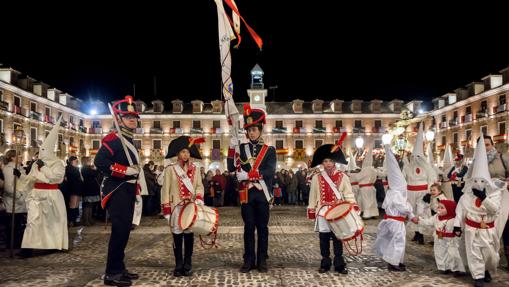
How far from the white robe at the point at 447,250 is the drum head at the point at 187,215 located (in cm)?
401

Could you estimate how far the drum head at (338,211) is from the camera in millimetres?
6069

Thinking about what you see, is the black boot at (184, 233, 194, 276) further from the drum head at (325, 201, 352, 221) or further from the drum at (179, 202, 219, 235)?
the drum head at (325, 201, 352, 221)

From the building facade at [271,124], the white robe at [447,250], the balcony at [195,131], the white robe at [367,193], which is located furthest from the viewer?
the building facade at [271,124]

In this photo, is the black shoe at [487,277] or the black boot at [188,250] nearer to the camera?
the black shoe at [487,277]

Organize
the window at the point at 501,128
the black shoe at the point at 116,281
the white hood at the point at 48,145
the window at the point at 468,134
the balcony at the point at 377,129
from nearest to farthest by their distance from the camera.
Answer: the black shoe at the point at 116,281, the white hood at the point at 48,145, the window at the point at 501,128, the window at the point at 468,134, the balcony at the point at 377,129

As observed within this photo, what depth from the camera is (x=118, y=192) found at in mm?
5734

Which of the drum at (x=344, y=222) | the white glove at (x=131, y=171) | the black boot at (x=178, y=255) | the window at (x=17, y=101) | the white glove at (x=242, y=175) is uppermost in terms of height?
the window at (x=17, y=101)

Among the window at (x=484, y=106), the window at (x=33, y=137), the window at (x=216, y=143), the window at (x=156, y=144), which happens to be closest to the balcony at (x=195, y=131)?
the window at (x=216, y=143)

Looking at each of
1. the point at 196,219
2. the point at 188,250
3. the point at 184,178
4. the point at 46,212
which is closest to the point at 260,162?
the point at 184,178

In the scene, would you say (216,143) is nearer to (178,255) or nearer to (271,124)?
(271,124)

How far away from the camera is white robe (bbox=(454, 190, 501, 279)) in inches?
228

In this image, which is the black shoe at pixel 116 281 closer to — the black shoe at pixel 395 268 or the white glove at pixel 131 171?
the white glove at pixel 131 171

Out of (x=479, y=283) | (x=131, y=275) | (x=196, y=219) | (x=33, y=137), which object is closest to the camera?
(x=479, y=283)

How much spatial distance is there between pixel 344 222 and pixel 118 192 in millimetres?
3421
